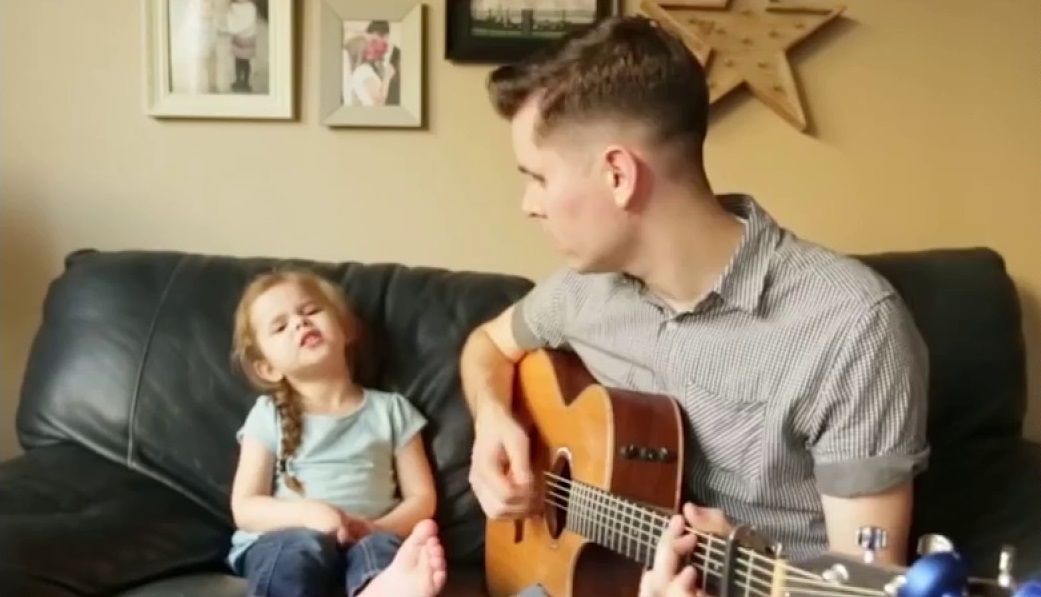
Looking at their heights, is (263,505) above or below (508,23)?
below

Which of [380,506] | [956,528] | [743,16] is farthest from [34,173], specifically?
[956,528]

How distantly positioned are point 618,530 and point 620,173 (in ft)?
1.48

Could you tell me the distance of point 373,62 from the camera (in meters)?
2.39

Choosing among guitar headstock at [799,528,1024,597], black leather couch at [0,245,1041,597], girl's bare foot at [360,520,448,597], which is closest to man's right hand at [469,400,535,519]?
girl's bare foot at [360,520,448,597]

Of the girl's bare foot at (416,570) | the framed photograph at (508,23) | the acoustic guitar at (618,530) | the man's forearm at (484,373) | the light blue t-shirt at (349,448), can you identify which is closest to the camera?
the acoustic guitar at (618,530)

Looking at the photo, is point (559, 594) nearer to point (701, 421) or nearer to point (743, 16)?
point (701, 421)

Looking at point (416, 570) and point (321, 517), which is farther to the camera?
point (321, 517)

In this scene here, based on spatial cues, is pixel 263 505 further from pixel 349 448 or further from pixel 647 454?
pixel 647 454

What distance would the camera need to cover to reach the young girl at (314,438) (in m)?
1.93

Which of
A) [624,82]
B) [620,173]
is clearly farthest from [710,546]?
[624,82]

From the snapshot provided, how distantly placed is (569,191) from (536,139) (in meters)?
0.09

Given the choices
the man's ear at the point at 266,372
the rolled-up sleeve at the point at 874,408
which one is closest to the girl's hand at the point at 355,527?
the man's ear at the point at 266,372

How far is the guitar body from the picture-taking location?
5.03 ft

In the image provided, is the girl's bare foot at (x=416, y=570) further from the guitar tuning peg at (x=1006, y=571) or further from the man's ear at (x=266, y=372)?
the guitar tuning peg at (x=1006, y=571)
